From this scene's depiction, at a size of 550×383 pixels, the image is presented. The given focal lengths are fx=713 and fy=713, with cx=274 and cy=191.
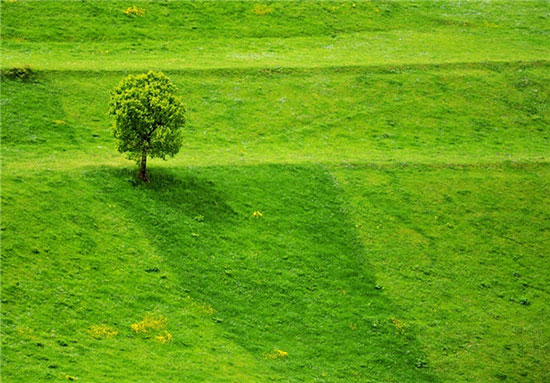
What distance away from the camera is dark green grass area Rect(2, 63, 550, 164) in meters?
68.9

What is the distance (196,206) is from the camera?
197 ft

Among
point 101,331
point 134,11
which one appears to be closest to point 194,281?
point 101,331

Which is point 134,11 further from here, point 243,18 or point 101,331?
point 101,331

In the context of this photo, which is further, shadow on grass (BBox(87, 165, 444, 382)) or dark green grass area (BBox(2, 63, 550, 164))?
dark green grass area (BBox(2, 63, 550, 164))

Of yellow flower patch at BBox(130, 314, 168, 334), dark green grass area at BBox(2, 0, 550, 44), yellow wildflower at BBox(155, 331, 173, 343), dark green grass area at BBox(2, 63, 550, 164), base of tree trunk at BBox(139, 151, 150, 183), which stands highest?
dark green grass area at BBox(2, 0, 550, 44)

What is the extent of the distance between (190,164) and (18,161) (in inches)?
585

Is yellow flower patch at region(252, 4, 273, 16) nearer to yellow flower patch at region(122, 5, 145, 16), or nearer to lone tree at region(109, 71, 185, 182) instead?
yellow flower patch at region(122, 5, 145, 16)

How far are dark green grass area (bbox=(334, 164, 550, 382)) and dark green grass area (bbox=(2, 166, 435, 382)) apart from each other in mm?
2154

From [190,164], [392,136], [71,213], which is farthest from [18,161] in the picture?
[392,136]

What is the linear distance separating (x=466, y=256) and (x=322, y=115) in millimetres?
24849

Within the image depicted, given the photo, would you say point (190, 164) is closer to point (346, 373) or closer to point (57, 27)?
point (346, 373)

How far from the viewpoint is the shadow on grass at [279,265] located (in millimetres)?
49188

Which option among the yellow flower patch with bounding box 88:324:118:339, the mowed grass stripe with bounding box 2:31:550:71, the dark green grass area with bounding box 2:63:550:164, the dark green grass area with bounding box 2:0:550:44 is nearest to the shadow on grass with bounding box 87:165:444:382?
the dark green grass area with bounding box 2:63:550:164

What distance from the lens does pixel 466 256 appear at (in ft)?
197
